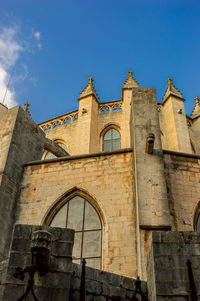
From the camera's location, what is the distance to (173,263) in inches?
153

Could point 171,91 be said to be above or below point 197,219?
above

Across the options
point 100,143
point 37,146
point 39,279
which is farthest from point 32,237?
point 100,143

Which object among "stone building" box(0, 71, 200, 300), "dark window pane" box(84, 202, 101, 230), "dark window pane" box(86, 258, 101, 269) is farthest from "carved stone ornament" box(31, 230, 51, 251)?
"dark window pane" box(84, 202, 101, 230)

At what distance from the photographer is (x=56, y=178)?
8680mm

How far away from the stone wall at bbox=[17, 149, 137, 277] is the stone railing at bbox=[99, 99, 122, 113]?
11.0 m

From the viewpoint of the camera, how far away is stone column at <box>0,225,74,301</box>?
12.2 ft

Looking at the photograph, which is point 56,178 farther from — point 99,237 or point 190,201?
point 190,201

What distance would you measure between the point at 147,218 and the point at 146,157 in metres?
1.57

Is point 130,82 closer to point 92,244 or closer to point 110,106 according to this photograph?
point 110,106

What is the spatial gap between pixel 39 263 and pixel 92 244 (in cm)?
376

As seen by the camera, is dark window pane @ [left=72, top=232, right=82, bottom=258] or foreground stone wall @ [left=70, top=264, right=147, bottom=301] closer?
foreground stone wall @ [left=70, top=264, right=147, bottom=301]

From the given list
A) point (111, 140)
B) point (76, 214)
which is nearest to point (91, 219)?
point (76, 214)

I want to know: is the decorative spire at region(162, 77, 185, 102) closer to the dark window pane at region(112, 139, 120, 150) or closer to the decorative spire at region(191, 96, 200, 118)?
the decorative spire at region(191, 96, 200, 118)

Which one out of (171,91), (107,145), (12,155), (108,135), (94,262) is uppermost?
(171,91)
